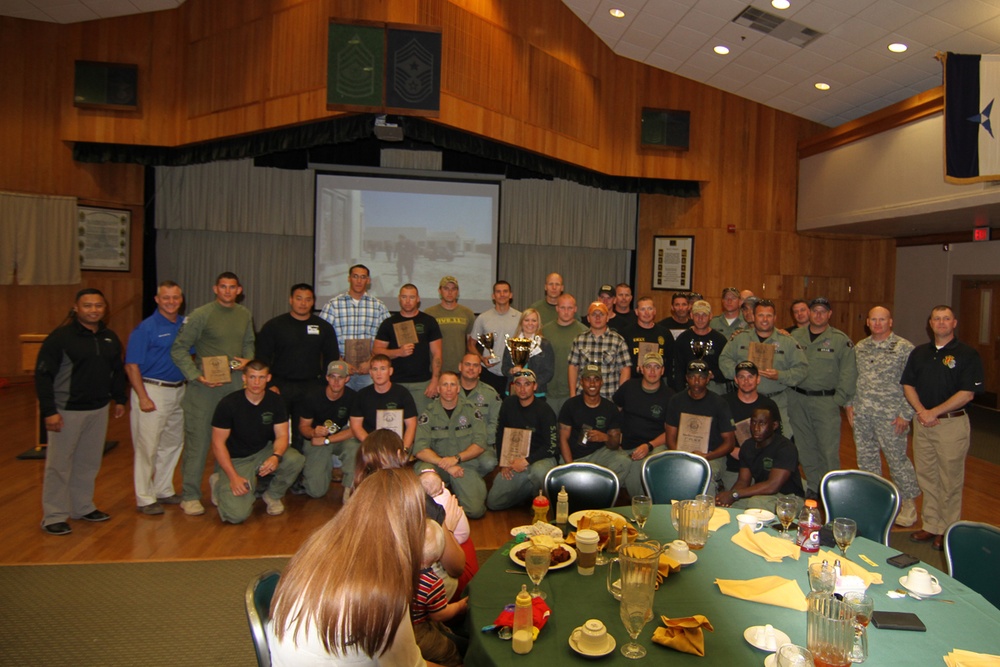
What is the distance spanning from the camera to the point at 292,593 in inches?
75.2

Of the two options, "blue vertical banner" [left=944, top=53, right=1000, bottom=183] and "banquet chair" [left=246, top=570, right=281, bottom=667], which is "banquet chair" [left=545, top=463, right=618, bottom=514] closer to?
"banquet chair" [left=246, top=570, right=281, bottom=667]

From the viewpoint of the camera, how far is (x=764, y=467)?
4.79m

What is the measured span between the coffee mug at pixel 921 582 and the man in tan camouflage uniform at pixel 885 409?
3509 mm

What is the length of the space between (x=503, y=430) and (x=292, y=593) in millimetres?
3865

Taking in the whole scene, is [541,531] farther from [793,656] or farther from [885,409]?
[885,409]

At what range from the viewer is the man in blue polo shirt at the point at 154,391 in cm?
564

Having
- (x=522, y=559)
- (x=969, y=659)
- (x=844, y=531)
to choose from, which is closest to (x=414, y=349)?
(x=522, y=559)

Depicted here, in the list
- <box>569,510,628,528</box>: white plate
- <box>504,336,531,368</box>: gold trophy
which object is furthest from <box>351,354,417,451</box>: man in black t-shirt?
<box>569,510,628,528</box>: white plate

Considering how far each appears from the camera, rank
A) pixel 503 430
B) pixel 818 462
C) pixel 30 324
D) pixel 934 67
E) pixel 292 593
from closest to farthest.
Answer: pixel 292 593 → pixel 503 430 → pixel 818 462 → pixel 934 67 → pixel 30 324

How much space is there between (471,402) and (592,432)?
3.64 feet

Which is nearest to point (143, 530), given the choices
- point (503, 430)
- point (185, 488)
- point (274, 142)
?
point (185, 488)

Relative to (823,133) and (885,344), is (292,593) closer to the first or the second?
(885,344)

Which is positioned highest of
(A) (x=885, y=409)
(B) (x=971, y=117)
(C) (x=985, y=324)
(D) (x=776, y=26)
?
(D) (x=776, y=26)

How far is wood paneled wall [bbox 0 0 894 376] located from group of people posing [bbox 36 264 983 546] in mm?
3494
